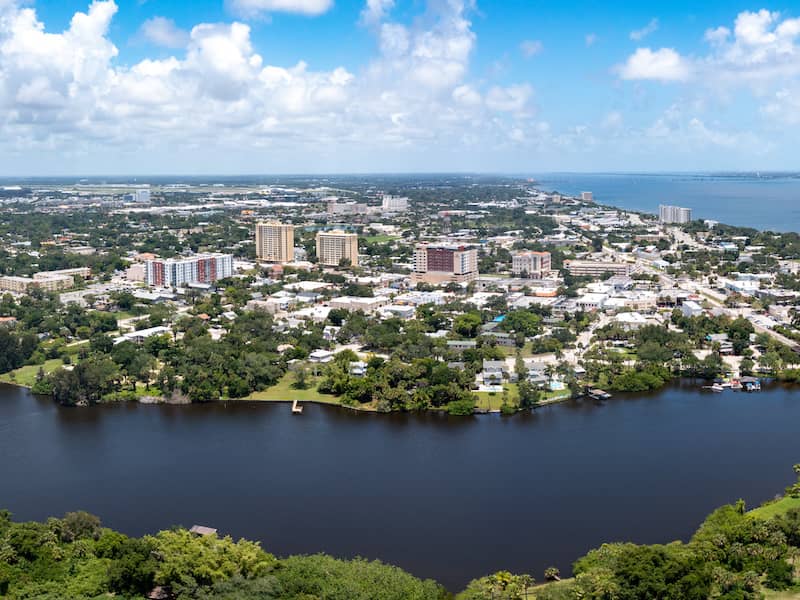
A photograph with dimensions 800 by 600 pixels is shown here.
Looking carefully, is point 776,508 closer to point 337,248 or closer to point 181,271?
point 181,271

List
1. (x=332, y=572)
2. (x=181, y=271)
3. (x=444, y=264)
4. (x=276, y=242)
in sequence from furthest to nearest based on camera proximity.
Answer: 1. (x=276, y=242)
2. (x=444, y=264)
3. (x=181, y=271)
4. (x=332, y=572)

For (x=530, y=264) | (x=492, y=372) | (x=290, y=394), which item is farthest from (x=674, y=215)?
(x=290, y=394)

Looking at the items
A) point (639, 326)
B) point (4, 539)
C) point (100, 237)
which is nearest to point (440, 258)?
point (639, 326)

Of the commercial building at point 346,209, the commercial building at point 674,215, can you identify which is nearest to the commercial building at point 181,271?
the commercial building at point 346,209

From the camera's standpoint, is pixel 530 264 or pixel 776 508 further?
pixel 530 264

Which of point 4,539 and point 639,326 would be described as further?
point 639,326

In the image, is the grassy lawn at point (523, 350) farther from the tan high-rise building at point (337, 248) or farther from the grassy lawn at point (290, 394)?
the tan high-rise building at point (337, 248)

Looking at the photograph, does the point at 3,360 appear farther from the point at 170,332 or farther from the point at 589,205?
the point at 589,205
